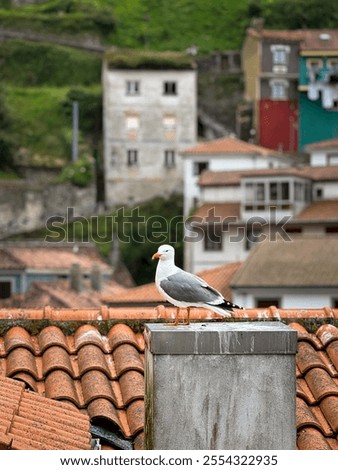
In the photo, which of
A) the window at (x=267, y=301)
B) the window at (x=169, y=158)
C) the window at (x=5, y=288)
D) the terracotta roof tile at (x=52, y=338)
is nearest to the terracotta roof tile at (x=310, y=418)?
the terracotta roof tile at (x=52, y=338)

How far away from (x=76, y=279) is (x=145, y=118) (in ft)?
114

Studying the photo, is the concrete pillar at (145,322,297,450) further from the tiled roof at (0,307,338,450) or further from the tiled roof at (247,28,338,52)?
the tiled roof at (247,28,338,52)

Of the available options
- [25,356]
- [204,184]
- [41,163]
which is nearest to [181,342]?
[25,356]

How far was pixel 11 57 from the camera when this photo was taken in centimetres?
9338

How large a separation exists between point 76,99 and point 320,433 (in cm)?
8042

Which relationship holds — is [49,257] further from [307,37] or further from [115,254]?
[307,37]

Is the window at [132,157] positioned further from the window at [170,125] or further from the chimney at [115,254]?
the chimney at [115,254]

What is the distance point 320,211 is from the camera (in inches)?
2584

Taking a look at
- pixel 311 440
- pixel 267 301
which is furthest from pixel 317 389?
pixel 267 301

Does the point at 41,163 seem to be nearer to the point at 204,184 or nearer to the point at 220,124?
the point at 220,124

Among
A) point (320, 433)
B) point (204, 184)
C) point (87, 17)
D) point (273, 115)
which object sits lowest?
point (320, 433)

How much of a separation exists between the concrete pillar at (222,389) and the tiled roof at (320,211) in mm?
56894

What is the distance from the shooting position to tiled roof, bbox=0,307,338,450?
304 inches

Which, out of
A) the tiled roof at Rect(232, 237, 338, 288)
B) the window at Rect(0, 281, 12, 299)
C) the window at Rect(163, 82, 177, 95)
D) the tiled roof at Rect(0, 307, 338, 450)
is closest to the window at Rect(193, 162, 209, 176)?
the window at Rect(163, 82, 177, 95)
